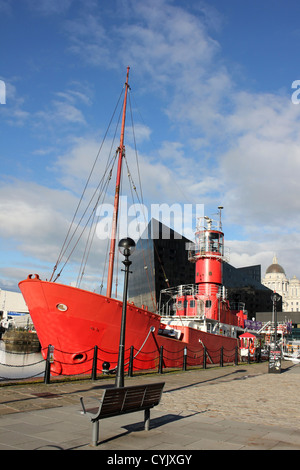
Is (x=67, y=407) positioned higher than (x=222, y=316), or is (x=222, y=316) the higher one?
(x=222, y=316)

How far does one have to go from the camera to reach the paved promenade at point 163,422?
6.30 m

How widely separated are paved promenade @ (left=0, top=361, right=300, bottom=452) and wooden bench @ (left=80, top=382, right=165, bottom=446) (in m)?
0.40

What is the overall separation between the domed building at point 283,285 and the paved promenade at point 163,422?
183 m

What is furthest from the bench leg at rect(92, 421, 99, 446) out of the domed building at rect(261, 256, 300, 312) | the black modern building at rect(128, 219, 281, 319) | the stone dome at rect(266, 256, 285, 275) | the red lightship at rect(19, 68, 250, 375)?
the stone dome at rect(266, 256, 285, 275)

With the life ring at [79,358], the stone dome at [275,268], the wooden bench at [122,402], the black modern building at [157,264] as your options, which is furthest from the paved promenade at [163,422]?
the stone dome at [275,268]

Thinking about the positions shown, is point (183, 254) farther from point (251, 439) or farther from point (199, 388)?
point (251, 439)

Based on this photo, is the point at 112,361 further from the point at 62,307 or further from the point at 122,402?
the point at 122,402

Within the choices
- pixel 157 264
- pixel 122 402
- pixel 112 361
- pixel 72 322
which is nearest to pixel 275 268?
pixel 157 264

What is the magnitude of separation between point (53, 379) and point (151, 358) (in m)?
6.72

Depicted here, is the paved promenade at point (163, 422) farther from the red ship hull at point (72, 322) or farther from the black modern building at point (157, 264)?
the black modern building at point (157, 264)

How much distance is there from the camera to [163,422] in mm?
8031

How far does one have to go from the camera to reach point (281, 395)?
1328 centimetres

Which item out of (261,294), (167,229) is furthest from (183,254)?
(261,294)

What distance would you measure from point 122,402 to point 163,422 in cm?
197
